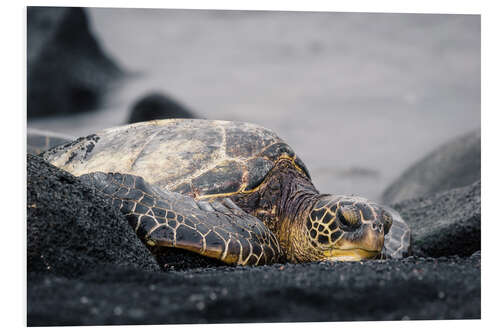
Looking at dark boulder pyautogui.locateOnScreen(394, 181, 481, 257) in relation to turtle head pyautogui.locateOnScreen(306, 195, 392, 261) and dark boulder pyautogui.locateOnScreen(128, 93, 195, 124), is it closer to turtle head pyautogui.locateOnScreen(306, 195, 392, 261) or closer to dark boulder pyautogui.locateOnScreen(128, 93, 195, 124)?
turtle head pyautogui.locateOnScreen(306, 195, 392, 261)

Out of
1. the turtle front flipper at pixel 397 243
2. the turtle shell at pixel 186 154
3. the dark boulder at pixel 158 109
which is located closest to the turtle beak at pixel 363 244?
the turtle front flipper at pixel 397 243

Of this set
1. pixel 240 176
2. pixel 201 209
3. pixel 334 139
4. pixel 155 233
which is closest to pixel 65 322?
pixel 155 233

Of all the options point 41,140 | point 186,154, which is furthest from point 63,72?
point 186,154

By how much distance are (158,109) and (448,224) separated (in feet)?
18.3

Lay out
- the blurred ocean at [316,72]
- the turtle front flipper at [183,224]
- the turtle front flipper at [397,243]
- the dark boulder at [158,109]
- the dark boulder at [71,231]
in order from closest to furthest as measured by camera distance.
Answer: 1. the dark boulder at [71,231]
2. the turtle front flipper at [183,224]
3. the turtle front flipper at [397,243]
4. the blurred ocean at [316,72]
5. the dark boulder at [158,109]

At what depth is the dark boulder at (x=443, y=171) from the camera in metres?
5.79

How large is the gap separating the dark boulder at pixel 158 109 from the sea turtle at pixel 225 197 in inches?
161

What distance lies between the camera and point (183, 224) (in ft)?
8.78

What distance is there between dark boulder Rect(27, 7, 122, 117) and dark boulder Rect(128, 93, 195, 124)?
2749 mm

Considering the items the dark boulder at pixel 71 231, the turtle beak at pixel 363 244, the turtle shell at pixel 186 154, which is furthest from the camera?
the turtle shell at pixel 186 154

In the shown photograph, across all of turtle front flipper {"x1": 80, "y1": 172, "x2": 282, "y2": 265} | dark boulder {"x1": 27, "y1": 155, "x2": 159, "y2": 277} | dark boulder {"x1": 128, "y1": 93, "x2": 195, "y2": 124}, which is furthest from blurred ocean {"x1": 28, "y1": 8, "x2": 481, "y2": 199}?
dark boulder {"x1": 128, "y1": 93, "x2": 195, "y2": 124}

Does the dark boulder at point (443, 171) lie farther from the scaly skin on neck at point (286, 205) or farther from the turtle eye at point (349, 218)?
the turtle eye at point (349, 218)

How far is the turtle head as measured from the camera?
3.09 meters

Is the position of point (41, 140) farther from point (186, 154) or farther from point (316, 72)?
point (316, 72)
